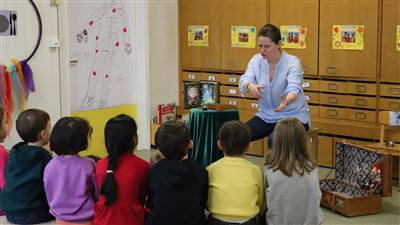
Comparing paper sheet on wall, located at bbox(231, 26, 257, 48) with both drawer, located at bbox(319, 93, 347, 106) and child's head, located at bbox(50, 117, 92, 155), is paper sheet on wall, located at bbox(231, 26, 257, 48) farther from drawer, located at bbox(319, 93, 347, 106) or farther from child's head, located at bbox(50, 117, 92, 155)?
child's head, located at bbox(50, 117, 92, 155)

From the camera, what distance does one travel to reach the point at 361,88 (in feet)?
17.4

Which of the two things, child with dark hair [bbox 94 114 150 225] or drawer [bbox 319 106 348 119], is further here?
drawer [bbox 319 106 348 119]

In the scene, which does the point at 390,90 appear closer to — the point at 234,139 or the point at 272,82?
the point at 272,82

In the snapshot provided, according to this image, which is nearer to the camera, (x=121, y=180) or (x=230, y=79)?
(x=121, y=180)

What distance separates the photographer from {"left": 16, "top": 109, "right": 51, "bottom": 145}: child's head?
308cm

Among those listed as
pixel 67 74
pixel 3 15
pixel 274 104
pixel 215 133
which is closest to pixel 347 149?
pixel 274 104

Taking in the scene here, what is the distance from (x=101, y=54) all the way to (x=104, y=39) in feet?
0.54

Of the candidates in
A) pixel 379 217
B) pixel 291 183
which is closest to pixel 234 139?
pixel 291 183

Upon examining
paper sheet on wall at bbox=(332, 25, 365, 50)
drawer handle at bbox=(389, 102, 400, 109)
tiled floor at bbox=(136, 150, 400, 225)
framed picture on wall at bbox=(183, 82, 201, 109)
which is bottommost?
tiled floor at bbox=(136, 150, 400, 225)

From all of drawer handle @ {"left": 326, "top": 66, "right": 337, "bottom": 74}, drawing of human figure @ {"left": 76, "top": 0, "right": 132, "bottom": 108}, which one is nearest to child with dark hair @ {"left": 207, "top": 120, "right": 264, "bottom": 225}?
drawer handle @ {"left": 326, "top": 66, "right": 337, "bottom": 74}

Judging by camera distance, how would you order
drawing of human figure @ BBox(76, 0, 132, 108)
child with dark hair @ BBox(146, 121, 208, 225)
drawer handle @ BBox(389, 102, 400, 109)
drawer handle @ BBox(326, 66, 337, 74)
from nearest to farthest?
1. child with dark hair @ BBox(146, 121, 208, 225)
2. drawer handle @ BBox(389, 102, 400, 109)
3. drawer handle @ BBox(326, 66, 337, 74)
4. drawing of human figure @ BBox(76, 0, 132, 108)

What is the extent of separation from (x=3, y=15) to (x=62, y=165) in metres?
2.56

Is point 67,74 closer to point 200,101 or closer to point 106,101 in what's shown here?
point 106,101

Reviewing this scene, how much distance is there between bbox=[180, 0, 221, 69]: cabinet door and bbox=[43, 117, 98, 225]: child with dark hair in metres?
3.51
